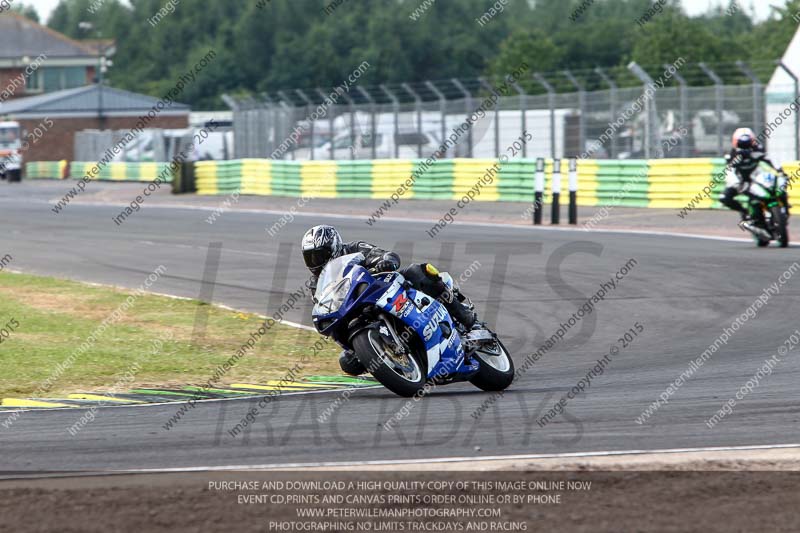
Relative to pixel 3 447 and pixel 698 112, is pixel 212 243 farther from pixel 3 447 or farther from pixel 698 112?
pixel 3 447

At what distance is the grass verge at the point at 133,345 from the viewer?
10.3 metres

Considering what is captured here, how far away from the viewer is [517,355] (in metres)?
10.9

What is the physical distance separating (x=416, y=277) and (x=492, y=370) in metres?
0.86

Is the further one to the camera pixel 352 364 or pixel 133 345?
pixel 133 345

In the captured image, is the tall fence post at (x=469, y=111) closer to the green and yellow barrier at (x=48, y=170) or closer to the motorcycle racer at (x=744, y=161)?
the motorcycle racer at (x=744, y=161)

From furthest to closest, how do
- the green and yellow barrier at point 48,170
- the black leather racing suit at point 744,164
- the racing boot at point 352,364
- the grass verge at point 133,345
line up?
the green and yellow barrier at point 48,170 → the black leather racing suit at point 744,164 → the grass verge at point 133,345 → the racing boot at point 352,364

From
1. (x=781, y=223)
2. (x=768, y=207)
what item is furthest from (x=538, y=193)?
(x=781, y=223)

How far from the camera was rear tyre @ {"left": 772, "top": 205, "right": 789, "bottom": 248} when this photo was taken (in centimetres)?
1798

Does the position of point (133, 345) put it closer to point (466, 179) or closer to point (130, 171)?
point (466, 179)

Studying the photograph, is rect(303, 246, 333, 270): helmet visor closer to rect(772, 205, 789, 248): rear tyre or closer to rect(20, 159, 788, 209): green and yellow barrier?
rect(772, 205, 789, 248): rear tyre

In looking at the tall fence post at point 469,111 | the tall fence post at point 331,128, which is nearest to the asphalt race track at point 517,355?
the tall fence post at point 469,111

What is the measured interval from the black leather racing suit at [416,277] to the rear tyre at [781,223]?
10132 mm

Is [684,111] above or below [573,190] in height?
above

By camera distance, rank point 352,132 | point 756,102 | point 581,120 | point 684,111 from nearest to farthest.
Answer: point 756,102 → point 684,111 → point 581,120 → point 352,132
